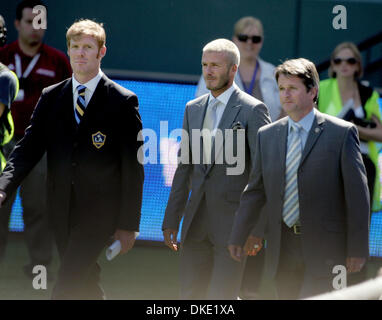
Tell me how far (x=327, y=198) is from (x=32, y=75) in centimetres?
349

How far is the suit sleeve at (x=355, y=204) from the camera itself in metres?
4.33

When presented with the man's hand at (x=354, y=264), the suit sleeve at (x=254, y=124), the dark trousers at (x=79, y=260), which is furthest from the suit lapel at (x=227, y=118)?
→ the man's hand at (x=354, y=264)

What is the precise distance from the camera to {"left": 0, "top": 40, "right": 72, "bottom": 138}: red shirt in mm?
7004

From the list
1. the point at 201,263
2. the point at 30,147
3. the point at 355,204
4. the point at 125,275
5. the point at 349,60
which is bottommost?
the point at 125,275

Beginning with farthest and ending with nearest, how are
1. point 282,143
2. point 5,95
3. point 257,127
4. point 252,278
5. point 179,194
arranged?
point 252,278 → point 5,95 → point 179,194 → point 257,127 → point 282,143

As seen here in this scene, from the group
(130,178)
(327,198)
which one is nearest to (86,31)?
(130,178)

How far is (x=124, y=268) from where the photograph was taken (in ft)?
24.1

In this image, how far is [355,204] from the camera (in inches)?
170

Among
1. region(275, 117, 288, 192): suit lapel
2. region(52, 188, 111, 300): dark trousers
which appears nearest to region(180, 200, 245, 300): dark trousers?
region(52, 188, 111, 300): dark trousers

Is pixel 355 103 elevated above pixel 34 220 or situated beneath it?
elevated above

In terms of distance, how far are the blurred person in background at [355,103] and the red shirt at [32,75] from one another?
2265mm

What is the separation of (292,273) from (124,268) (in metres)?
3.10

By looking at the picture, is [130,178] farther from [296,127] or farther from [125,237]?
[296,127]

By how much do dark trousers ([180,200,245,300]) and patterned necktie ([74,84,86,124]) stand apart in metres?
0.98
